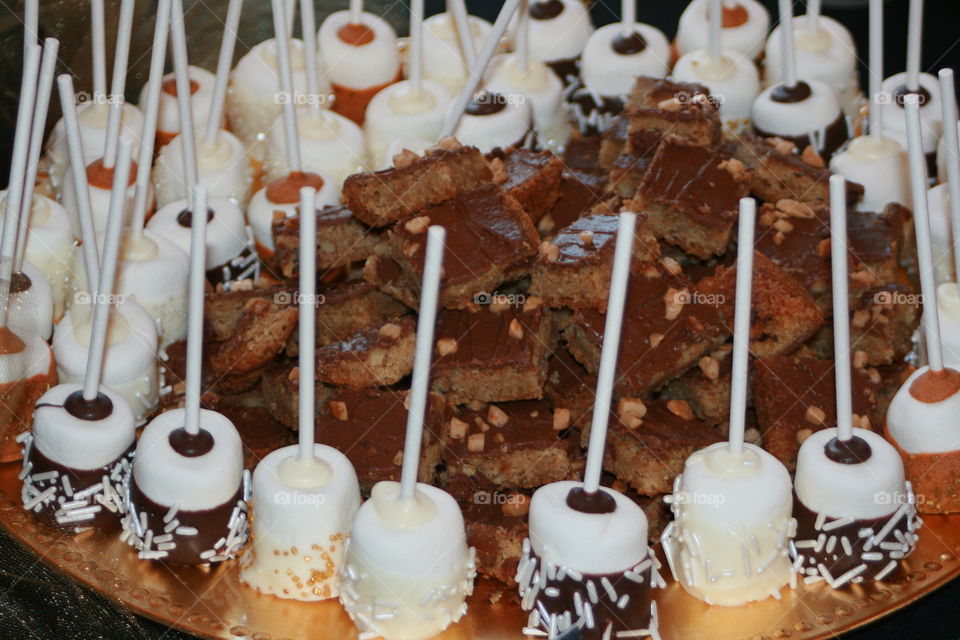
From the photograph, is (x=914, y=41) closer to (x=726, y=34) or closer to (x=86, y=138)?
(x=726, y=34)

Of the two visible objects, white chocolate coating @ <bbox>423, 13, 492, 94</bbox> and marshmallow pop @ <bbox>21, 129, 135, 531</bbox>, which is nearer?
marshmallow pop @ <bbox>21, 129, 135, 531</bbox>

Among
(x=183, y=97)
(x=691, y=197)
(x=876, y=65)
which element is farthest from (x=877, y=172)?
(x=183, y=97)

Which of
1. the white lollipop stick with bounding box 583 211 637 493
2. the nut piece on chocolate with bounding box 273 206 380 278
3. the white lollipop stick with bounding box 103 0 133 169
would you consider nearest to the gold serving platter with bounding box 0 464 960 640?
the white lollipop stick with bounding box 583 211 637 493

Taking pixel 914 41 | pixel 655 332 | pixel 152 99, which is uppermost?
pixel 914 41

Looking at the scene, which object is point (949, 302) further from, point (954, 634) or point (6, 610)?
point (6, 610)

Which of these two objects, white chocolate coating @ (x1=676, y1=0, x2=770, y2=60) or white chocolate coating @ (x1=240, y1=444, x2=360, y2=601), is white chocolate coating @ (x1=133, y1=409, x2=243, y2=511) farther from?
white chocolate coating @ (x1=676, y1=0, x2=770, y2=60)

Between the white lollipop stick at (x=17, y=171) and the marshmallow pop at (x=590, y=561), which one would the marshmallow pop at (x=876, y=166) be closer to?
the marshmallow pop at (x=590, y=561)

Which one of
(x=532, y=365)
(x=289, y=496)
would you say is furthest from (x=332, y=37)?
(x=289, y=496)
